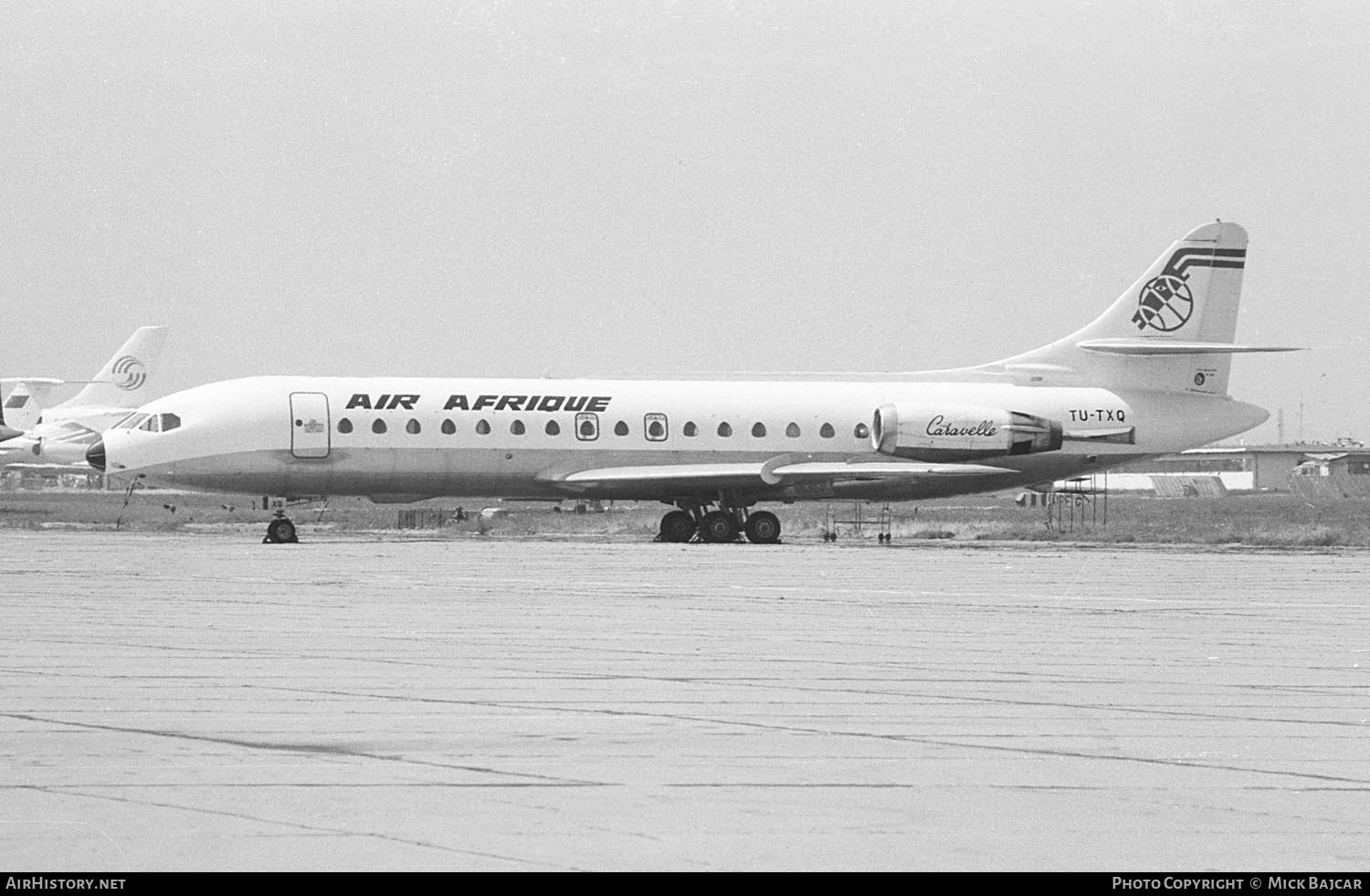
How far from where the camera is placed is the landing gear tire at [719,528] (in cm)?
4141

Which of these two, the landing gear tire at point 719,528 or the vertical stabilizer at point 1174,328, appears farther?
the vertical stabilizer at point 1174,328

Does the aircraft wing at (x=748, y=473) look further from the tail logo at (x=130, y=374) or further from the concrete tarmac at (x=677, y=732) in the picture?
the tail logo at (x=130, y=374)

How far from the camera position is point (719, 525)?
41.5 meters

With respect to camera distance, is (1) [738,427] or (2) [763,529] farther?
(1) [738,427]

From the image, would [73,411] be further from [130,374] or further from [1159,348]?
[1159,348]

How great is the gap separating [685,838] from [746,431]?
34.2m

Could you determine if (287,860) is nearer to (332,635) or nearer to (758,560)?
(332,635)

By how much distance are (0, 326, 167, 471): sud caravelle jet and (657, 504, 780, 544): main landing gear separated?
170 ft

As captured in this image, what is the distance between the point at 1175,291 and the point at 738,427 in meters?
10.3

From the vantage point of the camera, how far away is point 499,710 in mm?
11461

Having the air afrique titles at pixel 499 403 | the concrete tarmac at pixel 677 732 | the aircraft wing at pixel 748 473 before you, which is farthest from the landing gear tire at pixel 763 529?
the concrete tarmac at pixel 677 732

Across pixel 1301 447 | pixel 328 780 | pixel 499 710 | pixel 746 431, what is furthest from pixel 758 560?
pixel 1301 447

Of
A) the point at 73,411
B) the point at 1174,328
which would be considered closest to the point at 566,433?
the point at 1174,328

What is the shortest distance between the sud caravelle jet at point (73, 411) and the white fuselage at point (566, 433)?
51.2 meters
